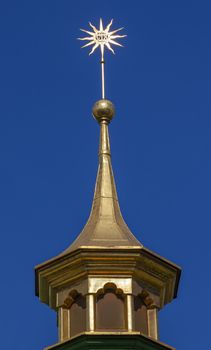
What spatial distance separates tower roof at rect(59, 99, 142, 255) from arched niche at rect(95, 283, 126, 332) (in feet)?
2.50

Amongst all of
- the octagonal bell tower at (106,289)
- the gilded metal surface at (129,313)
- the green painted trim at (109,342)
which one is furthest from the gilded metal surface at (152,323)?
the green painted trim at (109,342)

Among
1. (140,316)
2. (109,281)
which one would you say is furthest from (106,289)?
(140,316)

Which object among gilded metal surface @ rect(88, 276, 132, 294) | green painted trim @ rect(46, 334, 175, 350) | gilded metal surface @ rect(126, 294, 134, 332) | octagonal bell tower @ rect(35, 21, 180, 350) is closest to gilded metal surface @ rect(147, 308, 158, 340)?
octagonal bell tower @ rect(35, 21, 180, 350)

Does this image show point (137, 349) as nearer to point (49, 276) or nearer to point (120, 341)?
point (120, 341)

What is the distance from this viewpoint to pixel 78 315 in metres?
24.7

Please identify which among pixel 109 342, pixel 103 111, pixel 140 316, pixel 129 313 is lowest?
Result: pixel 109 342

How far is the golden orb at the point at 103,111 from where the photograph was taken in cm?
2748

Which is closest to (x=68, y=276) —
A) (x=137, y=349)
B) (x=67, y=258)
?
(x=67, y=258)

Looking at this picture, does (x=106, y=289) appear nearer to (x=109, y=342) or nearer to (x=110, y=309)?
(x=110, y=309)

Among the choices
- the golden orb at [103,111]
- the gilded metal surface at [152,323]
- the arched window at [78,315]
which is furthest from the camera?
the golden orb at [103,111]

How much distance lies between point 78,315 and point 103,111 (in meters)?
4.54

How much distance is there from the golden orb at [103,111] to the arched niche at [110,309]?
4094 millimetres

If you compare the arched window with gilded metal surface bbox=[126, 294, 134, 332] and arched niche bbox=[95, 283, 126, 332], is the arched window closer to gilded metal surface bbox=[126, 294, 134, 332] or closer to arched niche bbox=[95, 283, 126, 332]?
arched niche bbox=[95, 283, 126, 332]

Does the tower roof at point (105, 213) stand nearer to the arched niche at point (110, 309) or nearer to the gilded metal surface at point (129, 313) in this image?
the arched niche at point (110, 309)
